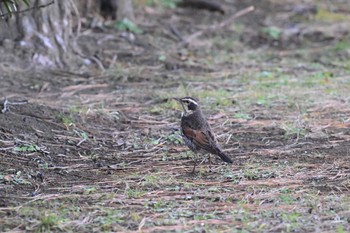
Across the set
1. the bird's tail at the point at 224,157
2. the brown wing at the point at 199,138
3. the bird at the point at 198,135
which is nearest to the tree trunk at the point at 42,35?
the bird at the point at 198,135

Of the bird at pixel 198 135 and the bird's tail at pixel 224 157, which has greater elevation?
the bird at pixel 198 135

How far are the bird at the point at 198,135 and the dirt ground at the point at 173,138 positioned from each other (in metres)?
0.16

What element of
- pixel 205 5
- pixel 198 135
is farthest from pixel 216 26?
pixel 198 135

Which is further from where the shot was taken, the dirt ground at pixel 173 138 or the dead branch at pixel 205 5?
the dead branch at pixel 205 5

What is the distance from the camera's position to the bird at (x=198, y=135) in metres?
6.34

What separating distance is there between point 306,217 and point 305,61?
6992 mm

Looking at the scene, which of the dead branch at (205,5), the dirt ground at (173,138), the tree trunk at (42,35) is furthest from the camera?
the dead branch at (205,5)

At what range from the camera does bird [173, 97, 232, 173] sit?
634 centimetres

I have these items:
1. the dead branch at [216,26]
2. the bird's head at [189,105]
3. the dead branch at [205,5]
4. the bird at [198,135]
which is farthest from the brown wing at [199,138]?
the dead branch at [205,5]

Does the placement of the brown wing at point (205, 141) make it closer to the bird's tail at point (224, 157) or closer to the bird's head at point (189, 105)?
the bird's tail at point (224, 157)

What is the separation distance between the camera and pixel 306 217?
16.4 feet

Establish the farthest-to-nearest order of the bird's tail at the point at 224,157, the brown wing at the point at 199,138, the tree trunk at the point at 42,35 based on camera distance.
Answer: the tree trunk at the point at 42,35 < the brown wing at the point at 199,138 < the bird's tail at the point at 224,157

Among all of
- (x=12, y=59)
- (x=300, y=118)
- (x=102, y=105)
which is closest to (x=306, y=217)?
(x=300, y=118)

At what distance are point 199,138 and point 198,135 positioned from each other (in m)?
0.04
